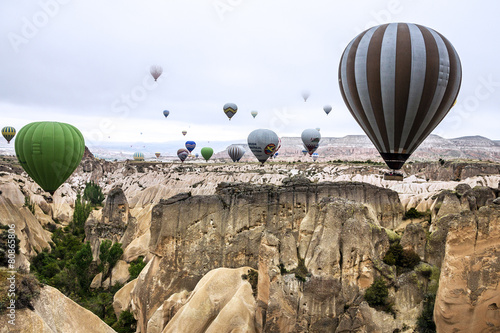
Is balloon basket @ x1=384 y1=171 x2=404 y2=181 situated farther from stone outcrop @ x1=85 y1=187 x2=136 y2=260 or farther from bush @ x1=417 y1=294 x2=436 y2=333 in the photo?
stone outcrop @ x1=85 y1=187 x2=136 y2=260

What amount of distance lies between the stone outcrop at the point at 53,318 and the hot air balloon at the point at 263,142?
203 ft

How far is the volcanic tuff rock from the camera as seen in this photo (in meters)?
16.2

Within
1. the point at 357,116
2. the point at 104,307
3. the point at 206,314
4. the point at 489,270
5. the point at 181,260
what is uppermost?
the point at 357,116

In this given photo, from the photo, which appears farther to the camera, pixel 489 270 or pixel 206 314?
pixel 206 314

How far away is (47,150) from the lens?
27.9 m

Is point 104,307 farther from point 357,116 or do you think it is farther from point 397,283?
point 357,116

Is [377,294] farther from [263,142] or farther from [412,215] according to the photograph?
[263,142]

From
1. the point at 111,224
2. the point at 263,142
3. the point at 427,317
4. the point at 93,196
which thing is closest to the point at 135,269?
the point at 111,224

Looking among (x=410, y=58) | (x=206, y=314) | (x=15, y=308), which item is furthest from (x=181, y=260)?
(x=410, y=58)

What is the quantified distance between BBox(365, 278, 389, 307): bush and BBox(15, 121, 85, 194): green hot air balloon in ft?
78.5

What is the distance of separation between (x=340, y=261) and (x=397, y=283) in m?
2.44

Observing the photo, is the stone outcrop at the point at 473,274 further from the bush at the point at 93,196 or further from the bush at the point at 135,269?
the bush at the point at 93,196

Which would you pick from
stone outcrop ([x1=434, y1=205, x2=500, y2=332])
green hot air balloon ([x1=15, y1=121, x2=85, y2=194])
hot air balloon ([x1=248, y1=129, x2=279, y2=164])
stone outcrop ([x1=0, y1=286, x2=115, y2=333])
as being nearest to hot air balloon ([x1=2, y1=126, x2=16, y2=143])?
hot air balloon ([x1=248, y1=129, x2=279, y2=164])

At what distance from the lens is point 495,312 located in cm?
1285
